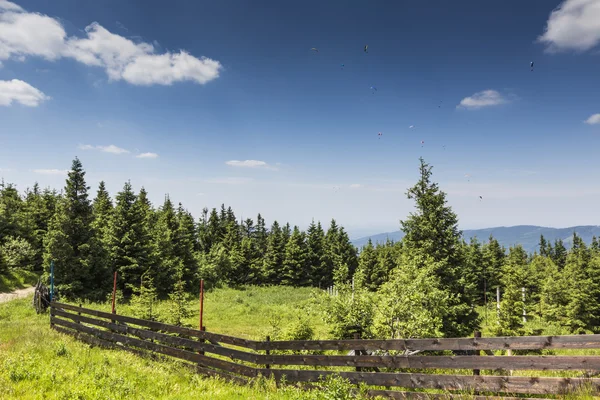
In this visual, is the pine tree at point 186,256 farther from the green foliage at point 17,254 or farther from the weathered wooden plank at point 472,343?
the weathered wooden plank at point 472,343

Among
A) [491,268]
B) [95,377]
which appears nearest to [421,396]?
[95,377]

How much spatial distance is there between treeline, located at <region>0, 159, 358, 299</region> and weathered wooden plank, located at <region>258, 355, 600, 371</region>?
6427 mm

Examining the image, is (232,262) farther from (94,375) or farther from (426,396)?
(426,396)

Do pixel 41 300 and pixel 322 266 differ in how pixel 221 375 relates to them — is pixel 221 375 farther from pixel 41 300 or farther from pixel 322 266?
pixel 322 266

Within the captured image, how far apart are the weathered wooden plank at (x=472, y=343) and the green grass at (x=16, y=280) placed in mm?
36304

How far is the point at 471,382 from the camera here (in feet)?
21.2

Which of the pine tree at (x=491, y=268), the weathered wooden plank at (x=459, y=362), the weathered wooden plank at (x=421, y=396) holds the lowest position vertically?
the pine tree at (x=491, y=268)

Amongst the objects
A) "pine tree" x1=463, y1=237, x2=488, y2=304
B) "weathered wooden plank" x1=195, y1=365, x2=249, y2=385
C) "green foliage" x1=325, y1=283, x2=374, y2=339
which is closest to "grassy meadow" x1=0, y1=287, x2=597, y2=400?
"weathered wooden plank" x1=195, y1=365, x2=249, y2=385

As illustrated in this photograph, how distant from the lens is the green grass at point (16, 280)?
31523 millimetres

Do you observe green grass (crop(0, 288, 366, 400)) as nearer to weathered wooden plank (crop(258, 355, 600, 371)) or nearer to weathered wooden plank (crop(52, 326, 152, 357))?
weathered wooden plank (crop(52, 326, 152, 357))

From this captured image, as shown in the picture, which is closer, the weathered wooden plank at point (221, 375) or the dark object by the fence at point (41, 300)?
the weathered wooden plank at point (221, 375)

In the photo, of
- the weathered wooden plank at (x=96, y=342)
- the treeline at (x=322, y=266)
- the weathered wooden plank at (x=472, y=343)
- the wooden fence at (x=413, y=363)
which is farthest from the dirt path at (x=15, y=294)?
the weathered wooden plank at (x=472, y=343)

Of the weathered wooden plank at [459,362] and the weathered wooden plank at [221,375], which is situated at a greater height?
the weathered wooden plank at [459,362]

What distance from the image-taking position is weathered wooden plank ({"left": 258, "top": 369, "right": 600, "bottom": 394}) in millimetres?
5738
